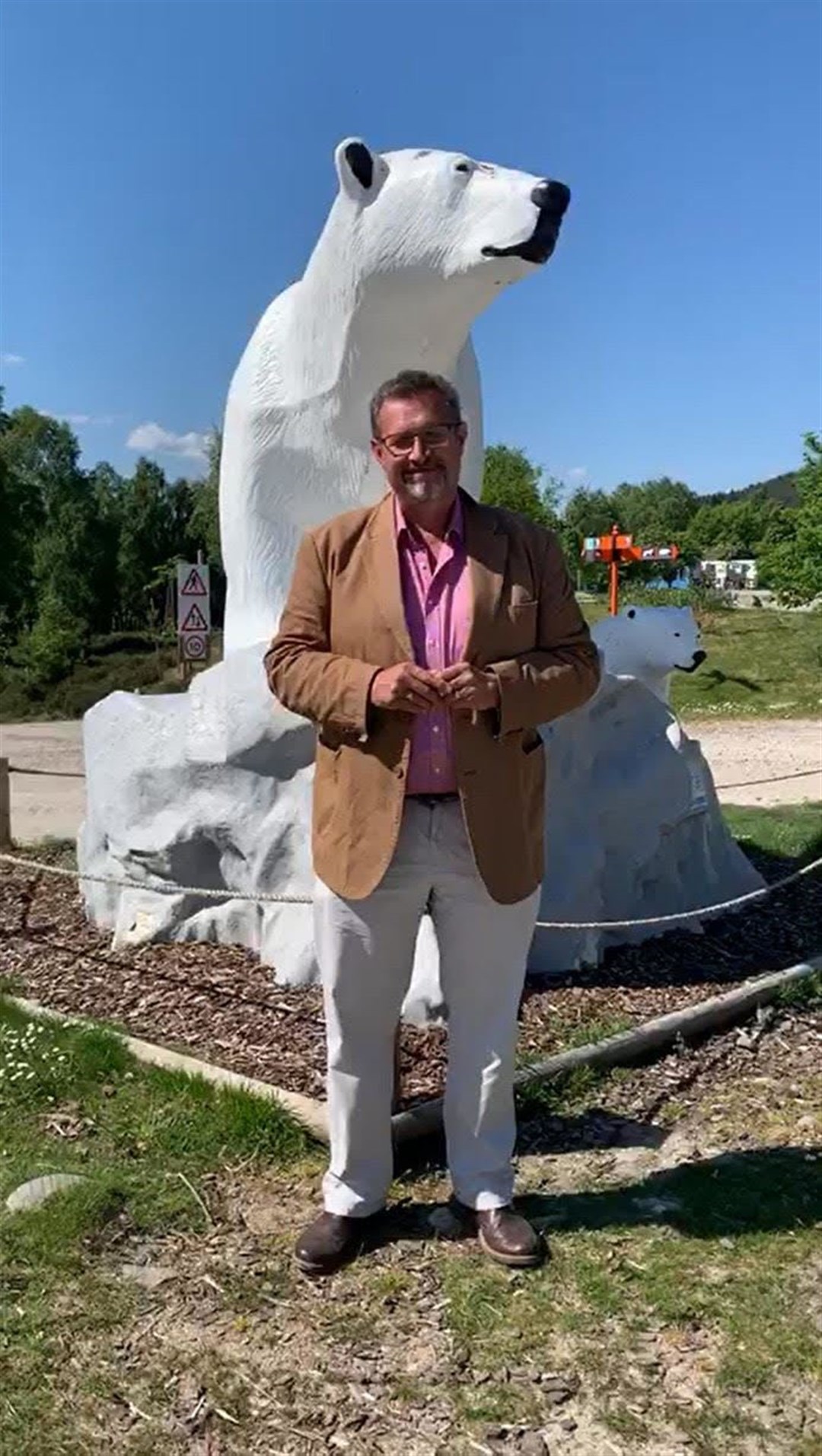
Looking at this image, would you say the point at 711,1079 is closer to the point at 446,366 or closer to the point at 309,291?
the point at 446,366

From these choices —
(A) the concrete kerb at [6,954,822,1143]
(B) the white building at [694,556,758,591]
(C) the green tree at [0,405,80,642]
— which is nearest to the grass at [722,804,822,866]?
(A) the concrete kerb at [6,954,822,1143]

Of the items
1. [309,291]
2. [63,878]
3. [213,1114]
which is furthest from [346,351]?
[63,878]

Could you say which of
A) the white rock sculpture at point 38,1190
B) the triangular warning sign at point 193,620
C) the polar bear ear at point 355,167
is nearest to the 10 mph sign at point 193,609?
the triangular warning sign at point 193,620

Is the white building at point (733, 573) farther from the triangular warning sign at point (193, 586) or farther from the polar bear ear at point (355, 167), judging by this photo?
the polar bear ear at point (355, 167)

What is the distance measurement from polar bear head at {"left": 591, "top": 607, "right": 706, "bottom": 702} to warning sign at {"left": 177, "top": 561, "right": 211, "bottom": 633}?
5.52m

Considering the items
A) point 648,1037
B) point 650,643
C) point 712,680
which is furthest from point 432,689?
point 712,680

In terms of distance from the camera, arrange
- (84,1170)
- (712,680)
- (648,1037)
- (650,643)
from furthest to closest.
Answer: (712,680)
(650,643)
(648,1037)
(84,1170)

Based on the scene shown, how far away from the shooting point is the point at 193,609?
37.2 feet

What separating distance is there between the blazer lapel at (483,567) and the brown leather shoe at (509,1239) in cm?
133

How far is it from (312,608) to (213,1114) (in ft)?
5.47

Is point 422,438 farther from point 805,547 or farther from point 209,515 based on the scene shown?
point 209,515

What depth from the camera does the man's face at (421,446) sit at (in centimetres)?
256

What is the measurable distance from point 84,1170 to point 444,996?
118 cm

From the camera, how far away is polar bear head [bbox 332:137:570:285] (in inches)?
162
